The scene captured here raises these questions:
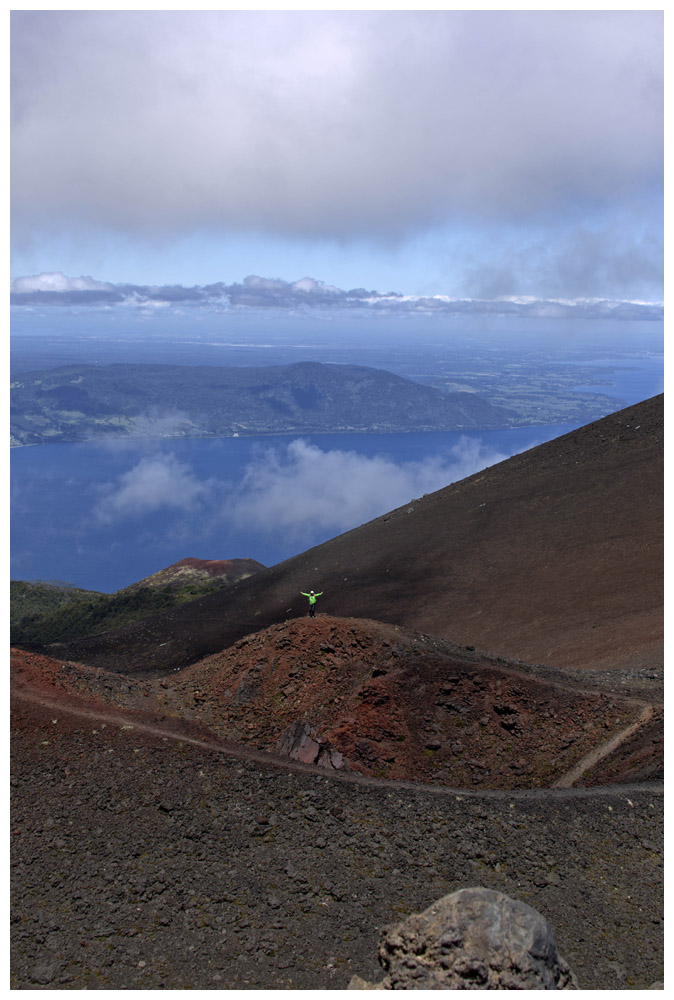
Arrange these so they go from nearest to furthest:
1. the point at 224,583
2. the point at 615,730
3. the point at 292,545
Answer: the point at 615,730 < the point at 224,583 < the point at 292,545

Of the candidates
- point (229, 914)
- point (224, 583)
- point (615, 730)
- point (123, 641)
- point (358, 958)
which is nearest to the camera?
point (358, 958)

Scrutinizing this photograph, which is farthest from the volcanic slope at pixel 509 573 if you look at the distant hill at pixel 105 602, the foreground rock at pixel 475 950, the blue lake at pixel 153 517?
the blue lake at pixel 153 517

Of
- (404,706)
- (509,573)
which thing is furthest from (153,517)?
(404,706)

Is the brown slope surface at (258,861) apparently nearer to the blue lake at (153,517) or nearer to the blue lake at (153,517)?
the blue lake at (153,517)

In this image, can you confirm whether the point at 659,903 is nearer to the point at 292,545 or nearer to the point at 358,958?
the point at 358,958

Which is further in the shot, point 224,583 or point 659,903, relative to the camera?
point 224,583

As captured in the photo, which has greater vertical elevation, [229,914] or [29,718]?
[29,718]

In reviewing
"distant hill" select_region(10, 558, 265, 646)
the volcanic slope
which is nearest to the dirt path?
the volcanic slope

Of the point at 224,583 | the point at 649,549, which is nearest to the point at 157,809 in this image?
the point at 649,549
